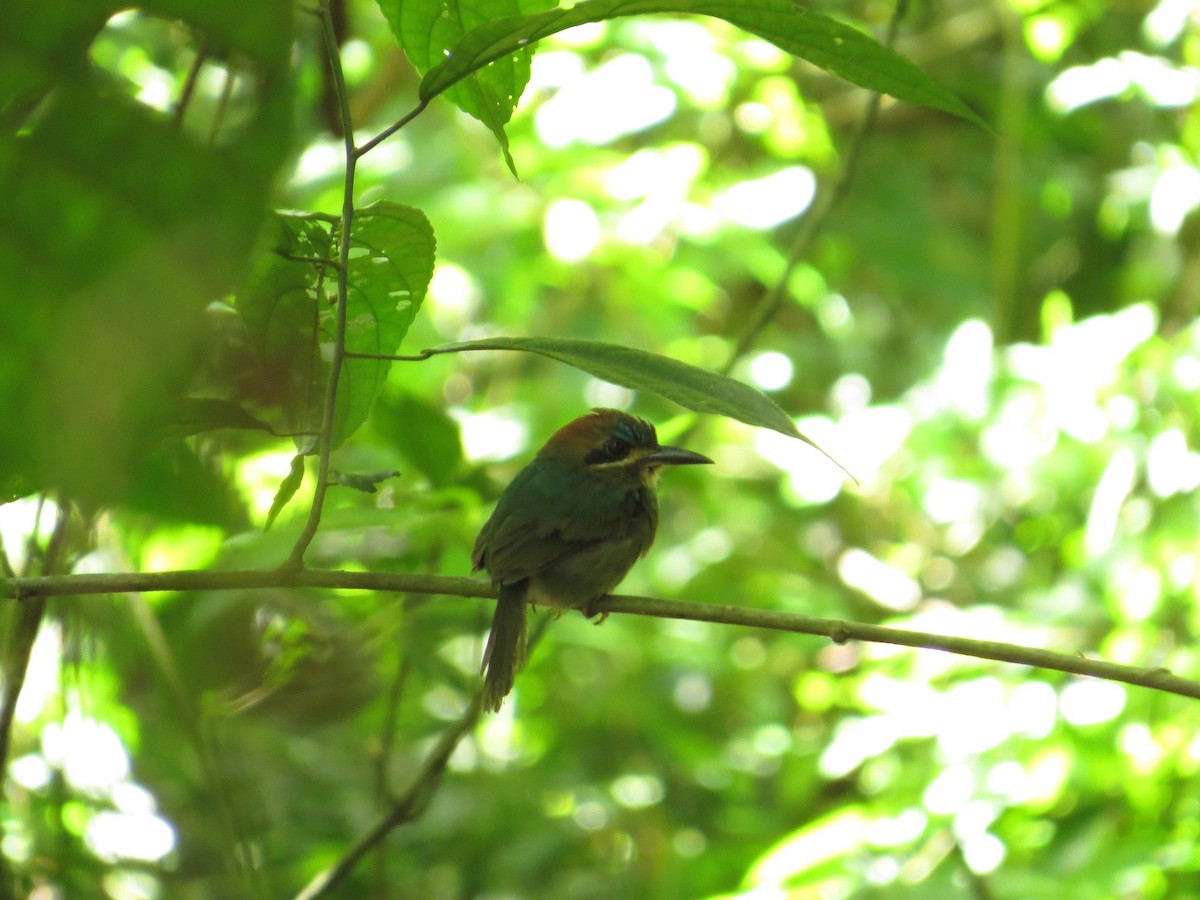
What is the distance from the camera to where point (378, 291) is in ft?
5.28

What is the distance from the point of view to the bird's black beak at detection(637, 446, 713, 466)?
9.44 ft

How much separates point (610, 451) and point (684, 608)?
63.6 inches

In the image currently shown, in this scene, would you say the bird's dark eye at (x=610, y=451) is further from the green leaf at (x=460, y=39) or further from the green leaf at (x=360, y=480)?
the green leaf at (x=460, y=39)

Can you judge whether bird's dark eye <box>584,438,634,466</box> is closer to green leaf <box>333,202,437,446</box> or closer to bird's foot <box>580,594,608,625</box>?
bird's foot <box>580,594,608,625</box>

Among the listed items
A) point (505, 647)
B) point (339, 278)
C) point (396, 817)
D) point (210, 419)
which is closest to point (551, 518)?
point (505, 647)

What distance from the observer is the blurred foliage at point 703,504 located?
2.65 m

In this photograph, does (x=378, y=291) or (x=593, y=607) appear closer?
(x=378, y=291)

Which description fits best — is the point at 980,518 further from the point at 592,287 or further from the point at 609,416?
the point at 609,416

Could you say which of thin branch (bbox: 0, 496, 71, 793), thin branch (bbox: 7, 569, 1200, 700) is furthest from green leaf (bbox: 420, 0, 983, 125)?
thin branch (bbox: 0, 496, 71, 793)

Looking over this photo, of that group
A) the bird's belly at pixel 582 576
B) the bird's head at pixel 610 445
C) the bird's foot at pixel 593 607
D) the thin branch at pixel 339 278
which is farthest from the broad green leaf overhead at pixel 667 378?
the bird's head at pixel 610 445

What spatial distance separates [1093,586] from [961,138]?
3.08m

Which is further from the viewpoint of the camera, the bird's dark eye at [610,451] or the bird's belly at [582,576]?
the bird's dark eye at [610,451]

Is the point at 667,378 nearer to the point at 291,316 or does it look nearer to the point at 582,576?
the point at 291,316

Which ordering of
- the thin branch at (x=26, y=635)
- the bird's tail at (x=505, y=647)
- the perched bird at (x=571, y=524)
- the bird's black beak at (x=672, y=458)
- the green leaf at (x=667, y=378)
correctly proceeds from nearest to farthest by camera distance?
1. the green leaf at (x=667, y=378)
2. the thin branch at (x=26, y=635)
3. the bird's tail at (x=505, y=647)
4. the perched bird at (x=571, y=524)
5. the bird's black beak at (x=672, y=458)
